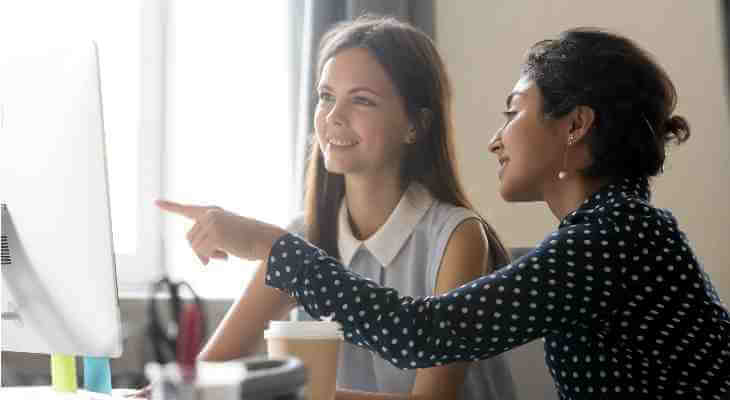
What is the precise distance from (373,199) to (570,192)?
0.50 m

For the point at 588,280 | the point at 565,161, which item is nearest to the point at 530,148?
the point at 565,161

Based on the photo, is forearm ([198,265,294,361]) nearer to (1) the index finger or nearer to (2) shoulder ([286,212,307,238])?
(2) shoulder ([286,212,307,238])

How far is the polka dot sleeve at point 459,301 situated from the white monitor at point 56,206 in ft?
0.70

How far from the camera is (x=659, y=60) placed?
8.73 feet

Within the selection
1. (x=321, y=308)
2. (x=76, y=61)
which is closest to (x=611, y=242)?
(x=321, y=308)

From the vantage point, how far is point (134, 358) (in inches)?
90.2

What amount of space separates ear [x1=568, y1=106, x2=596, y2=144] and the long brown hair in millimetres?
408

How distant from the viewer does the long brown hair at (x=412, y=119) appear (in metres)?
1.70

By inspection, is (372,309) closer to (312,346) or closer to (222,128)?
(312,346)

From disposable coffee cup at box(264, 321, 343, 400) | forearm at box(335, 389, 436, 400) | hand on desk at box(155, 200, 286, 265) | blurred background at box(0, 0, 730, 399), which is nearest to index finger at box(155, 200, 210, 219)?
hand on desk at box(155, 200, 286, 265)

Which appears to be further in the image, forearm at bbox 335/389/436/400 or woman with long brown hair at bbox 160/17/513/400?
woman with long brown hair at bbox 160/17/513/400

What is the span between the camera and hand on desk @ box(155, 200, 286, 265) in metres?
1.07

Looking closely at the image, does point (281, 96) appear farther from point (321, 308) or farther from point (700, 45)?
point (321, 308)

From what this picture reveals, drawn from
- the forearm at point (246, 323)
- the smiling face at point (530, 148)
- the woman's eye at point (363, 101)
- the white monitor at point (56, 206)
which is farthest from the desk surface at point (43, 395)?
the woman's eye at point (363, 101)
